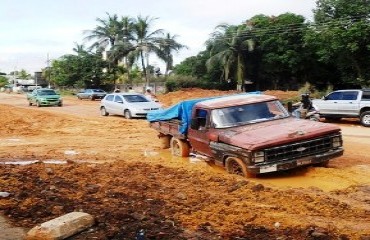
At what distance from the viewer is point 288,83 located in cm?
4800

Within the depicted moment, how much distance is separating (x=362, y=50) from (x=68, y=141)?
2538 cm

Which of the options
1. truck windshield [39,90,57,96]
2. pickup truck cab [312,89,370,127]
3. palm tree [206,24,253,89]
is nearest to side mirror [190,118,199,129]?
pickup truck cab [312,89,370,127]

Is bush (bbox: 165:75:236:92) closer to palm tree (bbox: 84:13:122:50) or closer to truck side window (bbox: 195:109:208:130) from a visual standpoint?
palm tree (bbox: 84:13:122:50)

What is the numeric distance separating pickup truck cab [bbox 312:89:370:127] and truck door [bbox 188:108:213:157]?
1236cm

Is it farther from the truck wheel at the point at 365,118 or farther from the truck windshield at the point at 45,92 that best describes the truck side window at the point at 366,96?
the truck windshield at the point at 45,92

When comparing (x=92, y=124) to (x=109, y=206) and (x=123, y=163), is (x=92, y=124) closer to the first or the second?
(x=123, y=163)

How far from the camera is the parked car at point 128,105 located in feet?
78.3

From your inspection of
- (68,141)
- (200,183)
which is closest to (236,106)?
(200,183)

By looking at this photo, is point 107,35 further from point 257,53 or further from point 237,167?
point 237,167

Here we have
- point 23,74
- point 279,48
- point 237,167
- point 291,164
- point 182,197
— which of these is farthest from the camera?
point 23,74

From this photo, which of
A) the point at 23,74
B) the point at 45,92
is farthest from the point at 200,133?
the point at 23,74

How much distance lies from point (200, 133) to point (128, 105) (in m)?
14.5

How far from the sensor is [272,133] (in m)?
8.75

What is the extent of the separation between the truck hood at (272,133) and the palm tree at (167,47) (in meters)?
42.0
